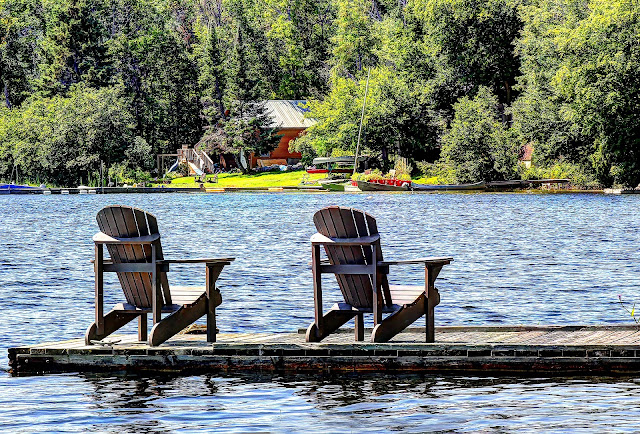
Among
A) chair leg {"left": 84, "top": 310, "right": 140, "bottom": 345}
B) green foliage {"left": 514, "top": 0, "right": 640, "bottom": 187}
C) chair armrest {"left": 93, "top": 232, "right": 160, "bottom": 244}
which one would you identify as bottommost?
chair leg {"left": 84, "top": 310, "right": 140, "bottom": 345}

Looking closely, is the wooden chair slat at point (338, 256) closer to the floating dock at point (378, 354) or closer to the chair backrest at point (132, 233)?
the floating dock at point (378, 354)

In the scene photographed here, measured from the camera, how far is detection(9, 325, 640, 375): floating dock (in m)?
13.6

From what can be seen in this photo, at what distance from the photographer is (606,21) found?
2923 inches

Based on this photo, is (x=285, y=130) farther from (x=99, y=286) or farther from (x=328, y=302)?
(x=99, y=286)

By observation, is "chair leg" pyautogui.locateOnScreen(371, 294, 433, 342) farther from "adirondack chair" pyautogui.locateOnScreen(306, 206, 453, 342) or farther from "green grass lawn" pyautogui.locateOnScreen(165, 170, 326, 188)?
"green grass lawn" pyautogui.locateOnScreen(165, 170, 326, 188)

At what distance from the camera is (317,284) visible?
45.4 ft

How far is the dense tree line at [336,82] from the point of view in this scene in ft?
254

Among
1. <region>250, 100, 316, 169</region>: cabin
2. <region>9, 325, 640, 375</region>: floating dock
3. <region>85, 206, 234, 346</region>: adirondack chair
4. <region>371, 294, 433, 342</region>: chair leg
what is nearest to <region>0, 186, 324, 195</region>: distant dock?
<region>250, 100, 316, 169</region>: cabin

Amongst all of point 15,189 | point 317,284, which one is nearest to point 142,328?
point 317,284

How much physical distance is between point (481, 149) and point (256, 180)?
23.4 meters

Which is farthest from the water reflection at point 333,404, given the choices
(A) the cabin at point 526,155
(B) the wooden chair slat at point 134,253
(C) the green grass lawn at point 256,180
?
(C) the green grass lawn at point 256,180

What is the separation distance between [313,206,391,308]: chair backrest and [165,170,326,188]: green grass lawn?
3218 inches

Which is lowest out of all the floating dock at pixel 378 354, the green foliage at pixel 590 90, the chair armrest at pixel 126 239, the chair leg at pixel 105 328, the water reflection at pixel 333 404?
the water reflection at pixel 333 404

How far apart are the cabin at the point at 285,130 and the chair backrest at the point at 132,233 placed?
93.2 m
